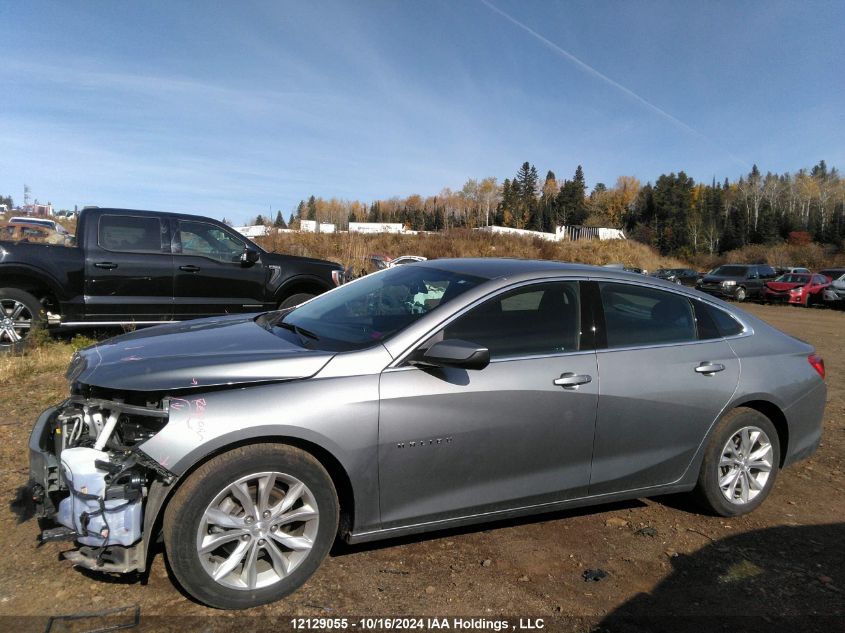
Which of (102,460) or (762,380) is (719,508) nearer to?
(762,380)

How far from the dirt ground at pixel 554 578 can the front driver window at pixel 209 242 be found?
14.7 feet

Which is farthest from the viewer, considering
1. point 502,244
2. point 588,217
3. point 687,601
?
point 588,217

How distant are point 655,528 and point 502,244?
147ft

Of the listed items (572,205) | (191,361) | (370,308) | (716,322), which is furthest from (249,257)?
(572,205)

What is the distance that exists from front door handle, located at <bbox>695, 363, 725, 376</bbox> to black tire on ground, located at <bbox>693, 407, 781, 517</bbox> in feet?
1.09

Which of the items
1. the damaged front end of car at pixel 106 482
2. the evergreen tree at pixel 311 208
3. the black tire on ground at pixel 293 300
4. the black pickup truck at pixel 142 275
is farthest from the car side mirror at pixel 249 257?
the evergreen tree at pixel 311 208

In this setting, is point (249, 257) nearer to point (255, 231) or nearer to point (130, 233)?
point (130, 233)

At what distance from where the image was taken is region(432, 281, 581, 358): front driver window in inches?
127

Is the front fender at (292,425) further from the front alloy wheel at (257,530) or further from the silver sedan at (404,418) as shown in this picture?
the front alloy wheel at (257,530)

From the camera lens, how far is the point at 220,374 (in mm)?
2709

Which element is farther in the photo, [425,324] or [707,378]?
[707,378]

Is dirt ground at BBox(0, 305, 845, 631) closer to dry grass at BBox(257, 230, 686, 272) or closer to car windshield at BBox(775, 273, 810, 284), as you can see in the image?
dry grass at BBox(257, 230, 686, 272)

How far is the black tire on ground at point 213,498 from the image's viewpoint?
2.53m

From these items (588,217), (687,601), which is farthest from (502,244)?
(588,217)
